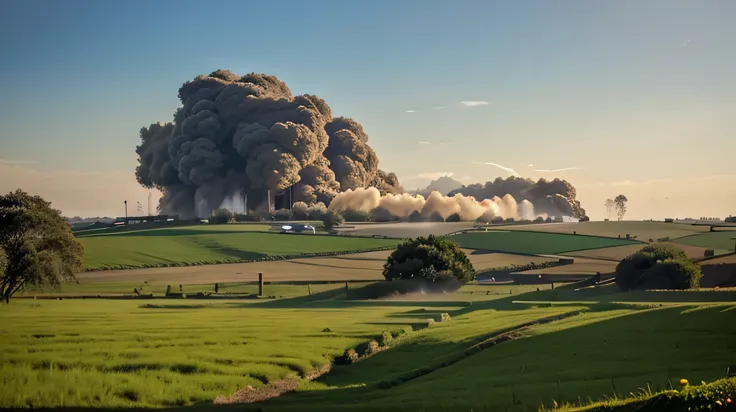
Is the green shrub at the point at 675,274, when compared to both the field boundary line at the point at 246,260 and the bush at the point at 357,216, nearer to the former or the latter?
the field boundary line at the point at 246,260

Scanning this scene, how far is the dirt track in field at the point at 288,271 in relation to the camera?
87.9 meters

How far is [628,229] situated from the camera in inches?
5527

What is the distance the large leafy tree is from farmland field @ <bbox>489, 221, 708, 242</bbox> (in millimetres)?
94762

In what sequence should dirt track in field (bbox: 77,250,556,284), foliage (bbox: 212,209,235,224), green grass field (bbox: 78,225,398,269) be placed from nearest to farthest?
1. dirt track in field (bbox: 77,250,556,284)
2. green grass field (bbox: 78,225,398,269)
3. foliage (bbox: 212,209,235,224)

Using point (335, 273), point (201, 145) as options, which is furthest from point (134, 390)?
point (201, 145)

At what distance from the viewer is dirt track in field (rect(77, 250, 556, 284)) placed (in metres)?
87.9

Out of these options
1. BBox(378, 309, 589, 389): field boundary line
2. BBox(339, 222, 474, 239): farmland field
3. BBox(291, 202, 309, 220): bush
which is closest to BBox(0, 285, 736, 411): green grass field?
BBox(378, 309, 589, 389): field boundary line

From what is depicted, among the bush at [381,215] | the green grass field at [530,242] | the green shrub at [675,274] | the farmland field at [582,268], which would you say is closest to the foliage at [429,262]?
the farmland field at [582,268]

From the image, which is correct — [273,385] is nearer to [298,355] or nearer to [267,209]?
[298,355]

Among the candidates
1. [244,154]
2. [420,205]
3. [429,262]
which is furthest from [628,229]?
[244,154]

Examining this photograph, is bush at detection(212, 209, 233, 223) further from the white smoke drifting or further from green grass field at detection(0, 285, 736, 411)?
green grass field at detection(0, 285, 736, 411)

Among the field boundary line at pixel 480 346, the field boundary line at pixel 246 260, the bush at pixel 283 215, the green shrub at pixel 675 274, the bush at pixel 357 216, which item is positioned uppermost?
the bush at pixel 283 215

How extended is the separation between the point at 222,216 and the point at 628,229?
87.7 metres

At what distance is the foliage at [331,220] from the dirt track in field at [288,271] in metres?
36.6
